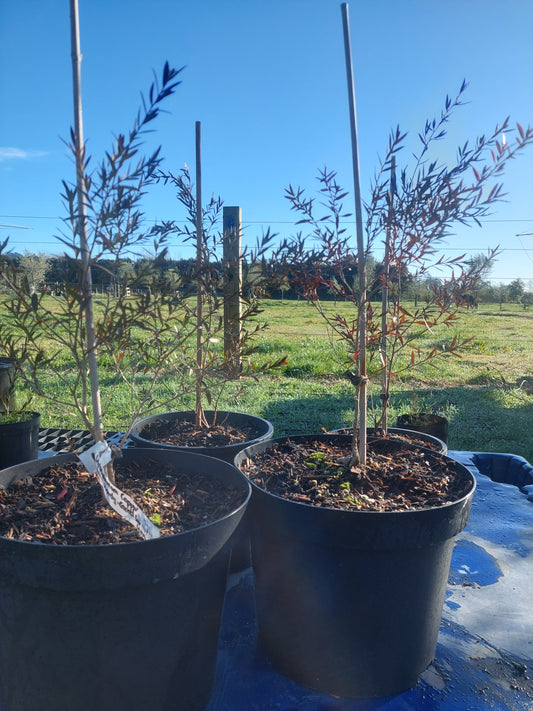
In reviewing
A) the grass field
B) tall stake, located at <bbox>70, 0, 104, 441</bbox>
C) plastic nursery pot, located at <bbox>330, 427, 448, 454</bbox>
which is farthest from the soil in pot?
the grass field

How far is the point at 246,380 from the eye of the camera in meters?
7.28

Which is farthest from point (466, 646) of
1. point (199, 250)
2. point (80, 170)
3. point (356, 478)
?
point (199, 250)

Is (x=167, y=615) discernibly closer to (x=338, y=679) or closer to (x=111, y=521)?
(x=111, y=521)

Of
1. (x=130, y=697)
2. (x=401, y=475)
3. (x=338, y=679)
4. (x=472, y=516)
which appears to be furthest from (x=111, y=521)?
(x=472, y=516)

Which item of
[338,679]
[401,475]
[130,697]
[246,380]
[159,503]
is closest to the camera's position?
[130,697]

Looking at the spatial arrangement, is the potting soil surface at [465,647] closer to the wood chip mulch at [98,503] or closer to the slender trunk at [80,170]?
the wood chip mulch at [98,503]

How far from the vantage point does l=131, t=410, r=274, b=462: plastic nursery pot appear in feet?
8.01

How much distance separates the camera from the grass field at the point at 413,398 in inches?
204

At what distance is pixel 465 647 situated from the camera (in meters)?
1.86

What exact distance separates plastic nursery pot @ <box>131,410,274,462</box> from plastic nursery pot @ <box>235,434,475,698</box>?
0.69 m

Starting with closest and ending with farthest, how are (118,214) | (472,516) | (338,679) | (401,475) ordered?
(118,214)
(338,679)
(401,475)
(472,516)

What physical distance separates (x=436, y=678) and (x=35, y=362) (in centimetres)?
174

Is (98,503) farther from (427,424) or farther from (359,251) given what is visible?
(427,424)

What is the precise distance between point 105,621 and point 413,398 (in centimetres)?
401
